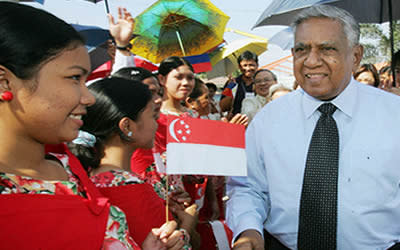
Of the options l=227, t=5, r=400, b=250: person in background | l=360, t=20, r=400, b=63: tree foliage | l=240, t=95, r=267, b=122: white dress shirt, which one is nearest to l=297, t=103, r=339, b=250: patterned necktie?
l=227, t=5, r=400, b=250: person in background

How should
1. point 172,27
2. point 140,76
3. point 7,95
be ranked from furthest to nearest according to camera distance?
point 172,27 → point 140,76 → point 7,95

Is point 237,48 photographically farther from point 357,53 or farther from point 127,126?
point 127,126

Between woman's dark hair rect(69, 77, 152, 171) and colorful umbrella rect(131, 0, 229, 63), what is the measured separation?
3.77 m

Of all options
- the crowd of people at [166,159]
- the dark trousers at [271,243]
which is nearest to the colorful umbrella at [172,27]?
the crowd of people at [166,159]

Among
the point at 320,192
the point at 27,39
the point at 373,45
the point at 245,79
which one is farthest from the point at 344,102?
the point at 373,45

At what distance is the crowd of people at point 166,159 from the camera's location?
117cm

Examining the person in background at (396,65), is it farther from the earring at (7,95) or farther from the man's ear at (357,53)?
the earring at (7,95)

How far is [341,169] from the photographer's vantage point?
2002 mm

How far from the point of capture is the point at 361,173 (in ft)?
6.43

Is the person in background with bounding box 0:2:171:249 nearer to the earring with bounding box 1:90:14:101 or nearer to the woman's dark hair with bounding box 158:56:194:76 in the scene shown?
the earring with bounding box 1:90:14:101

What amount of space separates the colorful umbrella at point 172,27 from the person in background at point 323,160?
3.74m

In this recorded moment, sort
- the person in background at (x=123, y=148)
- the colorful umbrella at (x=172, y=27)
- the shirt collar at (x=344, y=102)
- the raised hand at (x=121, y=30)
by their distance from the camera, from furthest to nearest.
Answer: the colorful umbrella at (x=172, y=27) → the raised hand at (x=121, y=30) → the shirt collar at (x=344, y=102) → the person in background at (x=123, y=148)

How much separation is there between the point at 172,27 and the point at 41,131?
489 cm

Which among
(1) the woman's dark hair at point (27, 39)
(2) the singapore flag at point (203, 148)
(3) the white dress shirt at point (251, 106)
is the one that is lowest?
(3) the white dress shirt at point (251, 106)
